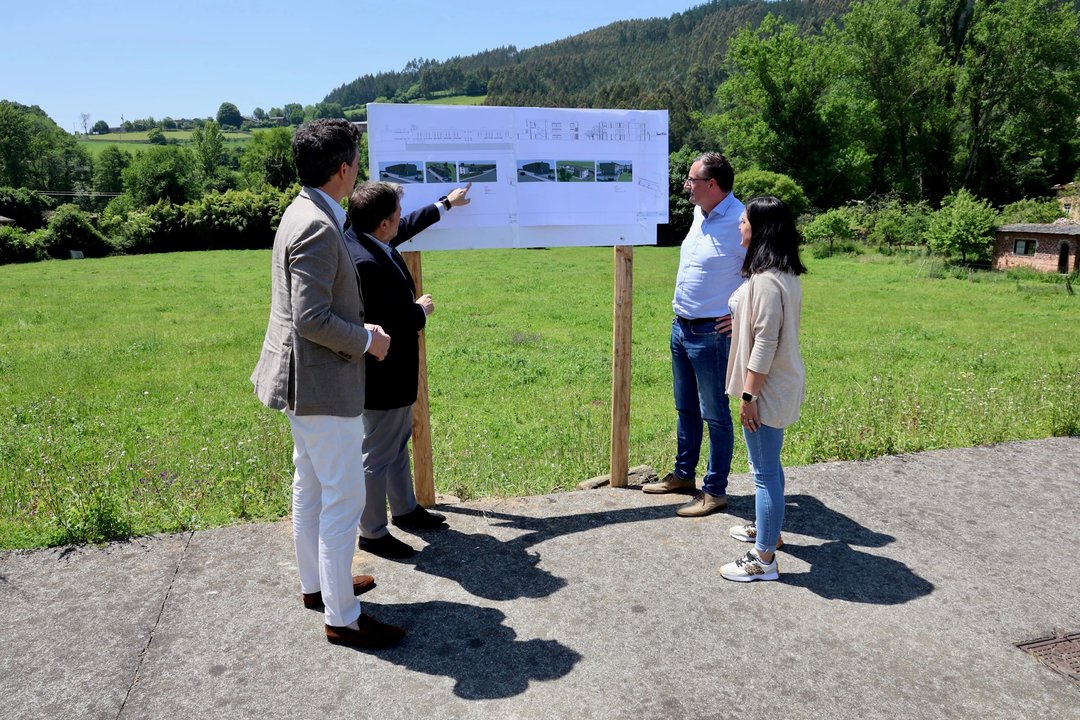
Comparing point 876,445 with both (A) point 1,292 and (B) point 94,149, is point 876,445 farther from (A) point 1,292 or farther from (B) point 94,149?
(B) point 94,149

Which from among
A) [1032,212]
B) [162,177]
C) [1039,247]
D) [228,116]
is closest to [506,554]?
[1039,247]

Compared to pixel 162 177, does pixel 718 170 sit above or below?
below

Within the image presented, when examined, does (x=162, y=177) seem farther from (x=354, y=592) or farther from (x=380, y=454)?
(x=354, y=592)

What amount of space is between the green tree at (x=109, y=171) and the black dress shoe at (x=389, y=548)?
102 meters

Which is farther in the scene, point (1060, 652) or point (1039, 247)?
point (1039, 247)

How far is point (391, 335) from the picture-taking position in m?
3.92

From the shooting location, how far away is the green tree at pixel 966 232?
32125 mm

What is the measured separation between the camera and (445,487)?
568 cm

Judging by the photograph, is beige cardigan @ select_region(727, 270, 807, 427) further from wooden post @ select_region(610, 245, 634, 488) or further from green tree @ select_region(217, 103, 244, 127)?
green tree @ select_region(217, 103, 244, 127)

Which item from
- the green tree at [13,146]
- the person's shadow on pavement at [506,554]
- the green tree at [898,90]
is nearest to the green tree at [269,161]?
the green tree at [13,146]

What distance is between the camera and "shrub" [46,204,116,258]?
139ft

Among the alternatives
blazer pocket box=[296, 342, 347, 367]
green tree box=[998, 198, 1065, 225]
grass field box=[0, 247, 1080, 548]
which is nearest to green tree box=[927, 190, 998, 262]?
grass field box=[0, 247, 1080, 548]

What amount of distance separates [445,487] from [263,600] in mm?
2055

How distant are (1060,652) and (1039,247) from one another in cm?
3430
